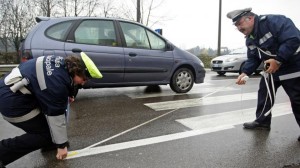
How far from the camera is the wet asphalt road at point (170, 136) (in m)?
3.59

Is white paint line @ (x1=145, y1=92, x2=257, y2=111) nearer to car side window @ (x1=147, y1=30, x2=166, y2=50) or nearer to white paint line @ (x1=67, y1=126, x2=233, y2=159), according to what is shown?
car side window @ (x1=147, y1=30, x2=166, y2=50)

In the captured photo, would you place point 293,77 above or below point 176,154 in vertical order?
above

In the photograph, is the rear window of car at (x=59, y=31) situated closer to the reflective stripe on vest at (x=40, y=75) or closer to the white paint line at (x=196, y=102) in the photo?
the white paint line at (x=196, y=102)

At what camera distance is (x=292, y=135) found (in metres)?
4.58

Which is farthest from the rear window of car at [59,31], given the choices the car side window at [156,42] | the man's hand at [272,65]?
the man's hand at [272,65]

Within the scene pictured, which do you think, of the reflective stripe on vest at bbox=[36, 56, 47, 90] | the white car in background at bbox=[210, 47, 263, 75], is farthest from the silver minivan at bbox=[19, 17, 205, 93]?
the white car in background at bbox=[210, 47, 263, 75]

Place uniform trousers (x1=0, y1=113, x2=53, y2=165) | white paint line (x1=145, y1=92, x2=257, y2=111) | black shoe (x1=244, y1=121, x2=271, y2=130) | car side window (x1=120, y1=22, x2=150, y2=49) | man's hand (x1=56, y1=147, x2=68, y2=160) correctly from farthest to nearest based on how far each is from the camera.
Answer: car side window (x1=120, y1=22, x2=150, y2=49) < white paint line (x1=145, y1=92, x2=257, y2=111) < black shoe (x1=244, y1=121, x2=271, y2=130) < man's hand (x1=56, y1=147, x2=68, y2=160) < uniform trousers (x1=0, y1=113, x2=53, y2=165)

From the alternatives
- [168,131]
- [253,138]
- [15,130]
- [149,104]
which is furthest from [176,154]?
[149,104]

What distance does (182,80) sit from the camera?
7.80 meters

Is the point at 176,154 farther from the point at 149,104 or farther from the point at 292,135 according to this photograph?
the point at 149,104

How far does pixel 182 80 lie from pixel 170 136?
137 inches

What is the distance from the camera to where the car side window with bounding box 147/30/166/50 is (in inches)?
290

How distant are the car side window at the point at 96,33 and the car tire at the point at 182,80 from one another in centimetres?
175

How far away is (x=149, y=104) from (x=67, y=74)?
3.58 meters
